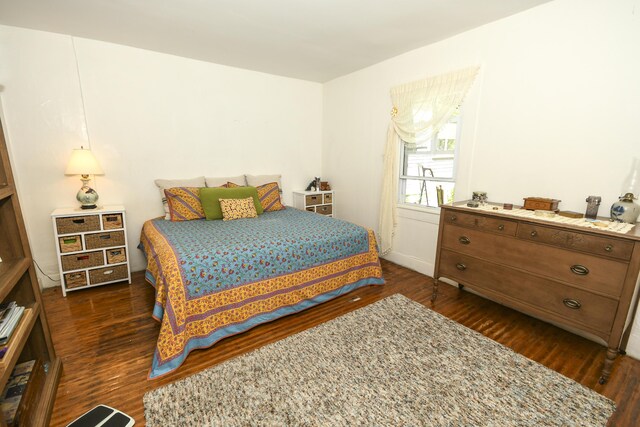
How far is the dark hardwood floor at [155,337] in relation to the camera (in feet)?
5.19

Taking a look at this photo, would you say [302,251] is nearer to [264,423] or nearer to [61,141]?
[264,423]

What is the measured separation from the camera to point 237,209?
3182 mm

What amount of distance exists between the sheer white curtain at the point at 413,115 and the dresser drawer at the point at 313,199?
1.02 meters

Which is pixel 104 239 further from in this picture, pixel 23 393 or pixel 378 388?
pixel 378 388

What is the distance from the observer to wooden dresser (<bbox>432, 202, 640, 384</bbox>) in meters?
1.62

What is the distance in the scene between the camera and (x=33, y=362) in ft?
4.96

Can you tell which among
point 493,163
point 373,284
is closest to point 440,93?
point 493,163

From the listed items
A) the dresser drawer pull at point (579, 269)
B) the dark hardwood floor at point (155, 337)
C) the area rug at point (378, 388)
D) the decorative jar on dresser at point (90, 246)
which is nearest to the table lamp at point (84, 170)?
the decorative jar on dresser at point (90, 246)

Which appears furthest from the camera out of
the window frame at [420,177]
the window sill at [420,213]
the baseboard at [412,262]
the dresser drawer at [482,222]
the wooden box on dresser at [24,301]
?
the baseboard at [412,262]

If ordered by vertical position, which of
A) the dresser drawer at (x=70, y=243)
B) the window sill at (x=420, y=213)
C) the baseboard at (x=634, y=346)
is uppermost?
the window sill at (x=420, y=213)

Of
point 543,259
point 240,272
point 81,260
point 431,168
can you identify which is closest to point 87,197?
point 81,260

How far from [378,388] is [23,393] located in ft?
5.71

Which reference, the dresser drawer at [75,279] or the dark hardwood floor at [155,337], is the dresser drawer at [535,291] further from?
the dresser drawer at [75,279]

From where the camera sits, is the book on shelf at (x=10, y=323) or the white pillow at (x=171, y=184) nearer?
the book on shelf at (x=10, y=323)
